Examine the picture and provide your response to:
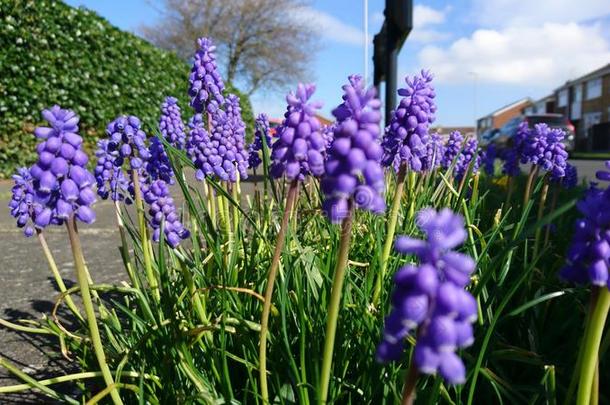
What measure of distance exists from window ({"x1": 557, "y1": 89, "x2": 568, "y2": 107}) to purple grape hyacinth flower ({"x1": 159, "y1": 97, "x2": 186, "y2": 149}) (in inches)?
2705

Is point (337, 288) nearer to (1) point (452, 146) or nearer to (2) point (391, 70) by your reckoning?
(1) point (452, 146)

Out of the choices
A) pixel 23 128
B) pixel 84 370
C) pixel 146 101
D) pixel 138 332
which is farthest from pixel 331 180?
pixel 146 101

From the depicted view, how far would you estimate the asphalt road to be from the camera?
86.7 inches

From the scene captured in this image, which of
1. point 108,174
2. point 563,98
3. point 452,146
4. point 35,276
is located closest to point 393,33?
point 452,146

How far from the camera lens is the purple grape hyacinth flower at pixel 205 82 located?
262cm

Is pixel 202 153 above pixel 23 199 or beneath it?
above

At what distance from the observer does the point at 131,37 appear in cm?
1180

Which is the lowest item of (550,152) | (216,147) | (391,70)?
(550,152)

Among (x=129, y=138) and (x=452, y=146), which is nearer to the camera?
(x=129, y=138)

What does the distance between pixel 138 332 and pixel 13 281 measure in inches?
77.4

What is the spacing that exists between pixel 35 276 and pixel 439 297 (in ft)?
11.2

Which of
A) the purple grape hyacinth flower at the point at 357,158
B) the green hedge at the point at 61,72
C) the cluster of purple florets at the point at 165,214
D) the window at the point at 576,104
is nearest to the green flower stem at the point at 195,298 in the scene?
the cluster of purple florets at the point at 165,214

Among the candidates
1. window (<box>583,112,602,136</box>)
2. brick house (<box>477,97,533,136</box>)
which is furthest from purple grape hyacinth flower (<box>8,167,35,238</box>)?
brick house (<box>477,97,533,136</box>)

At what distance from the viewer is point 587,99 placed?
56.9 meters
